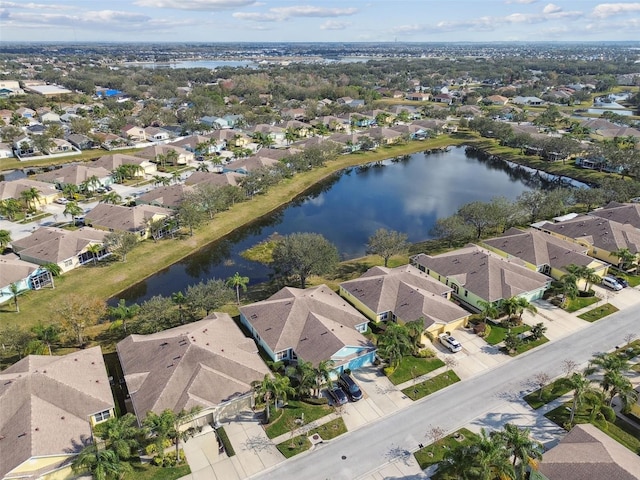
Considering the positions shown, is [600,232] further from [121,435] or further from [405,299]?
[121,435]

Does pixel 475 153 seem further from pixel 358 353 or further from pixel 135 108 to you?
pixel 135 108

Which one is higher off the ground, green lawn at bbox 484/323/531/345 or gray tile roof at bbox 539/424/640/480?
gray tile roof at bbox 539/424/640/480

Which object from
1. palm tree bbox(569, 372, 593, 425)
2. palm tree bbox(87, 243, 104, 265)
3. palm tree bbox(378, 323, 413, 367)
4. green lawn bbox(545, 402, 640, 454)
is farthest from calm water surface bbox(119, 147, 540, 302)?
palm tree bbox(569, 372, 593, 425)

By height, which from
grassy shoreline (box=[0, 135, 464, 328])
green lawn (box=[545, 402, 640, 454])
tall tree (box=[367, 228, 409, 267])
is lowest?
grassy shoreline (box=[0, 135, 464, 328])

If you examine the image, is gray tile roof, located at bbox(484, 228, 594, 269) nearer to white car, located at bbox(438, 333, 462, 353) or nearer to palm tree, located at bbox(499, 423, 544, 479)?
white car, located at bbox(438, 333, 462, 353)

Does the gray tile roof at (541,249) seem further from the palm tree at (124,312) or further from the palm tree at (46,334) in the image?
the palm tree at (46,334)

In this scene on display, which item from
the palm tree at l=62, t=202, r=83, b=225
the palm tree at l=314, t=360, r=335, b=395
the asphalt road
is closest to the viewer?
the asphalt road

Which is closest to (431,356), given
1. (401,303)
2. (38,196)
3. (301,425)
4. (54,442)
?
(401,303)

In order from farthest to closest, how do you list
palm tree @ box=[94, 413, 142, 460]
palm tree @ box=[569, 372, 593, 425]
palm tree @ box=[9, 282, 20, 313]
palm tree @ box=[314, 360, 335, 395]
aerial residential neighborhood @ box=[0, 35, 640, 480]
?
palm tree @ box=[9, 282, 20, 313], palm tree @ box=[314, 360, 335, 395], palm tree @ box=[569, 372, 593, 425], aerial residential neighborhood @ box=[0, 35, 640, 480], palm tree @ box=[94, 413, 142, 460]
